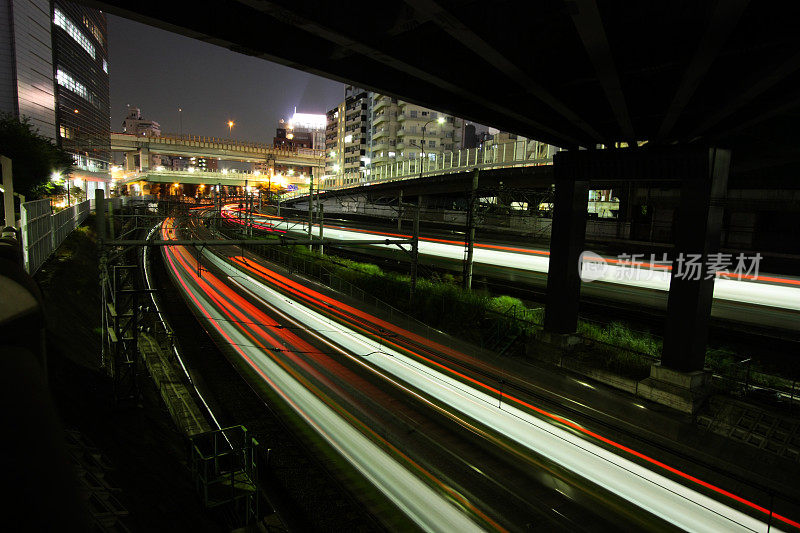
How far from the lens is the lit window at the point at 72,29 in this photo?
59.9m

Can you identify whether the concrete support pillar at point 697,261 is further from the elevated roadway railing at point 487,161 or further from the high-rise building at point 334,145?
the high-rise building at point 334,145

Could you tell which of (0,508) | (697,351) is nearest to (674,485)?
(697,351)

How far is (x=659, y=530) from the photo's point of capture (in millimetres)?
6812

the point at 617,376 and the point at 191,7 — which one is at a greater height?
the point at 191,7

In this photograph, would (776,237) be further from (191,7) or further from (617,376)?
(191,7)

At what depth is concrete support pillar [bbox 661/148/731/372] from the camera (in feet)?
32.9

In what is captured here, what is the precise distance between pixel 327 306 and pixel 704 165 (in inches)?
605

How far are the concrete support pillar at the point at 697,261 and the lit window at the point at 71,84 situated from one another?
7967 cm

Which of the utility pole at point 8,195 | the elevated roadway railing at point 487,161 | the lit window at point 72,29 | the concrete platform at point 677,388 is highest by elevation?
the lit window at point 72,29

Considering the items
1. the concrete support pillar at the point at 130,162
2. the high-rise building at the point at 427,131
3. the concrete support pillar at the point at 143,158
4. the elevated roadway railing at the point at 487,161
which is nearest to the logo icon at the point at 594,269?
the elevated roadway railing at the point at 487,161

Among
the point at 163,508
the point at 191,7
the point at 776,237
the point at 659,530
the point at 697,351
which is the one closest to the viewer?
the point at 191,7

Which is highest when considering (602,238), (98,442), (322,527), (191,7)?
(191,7)

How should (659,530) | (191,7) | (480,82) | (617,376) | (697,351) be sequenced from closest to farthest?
(191,7) < (659,530) < (480,82) < (697,351) < (617,376)

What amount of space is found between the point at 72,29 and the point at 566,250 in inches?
3332
